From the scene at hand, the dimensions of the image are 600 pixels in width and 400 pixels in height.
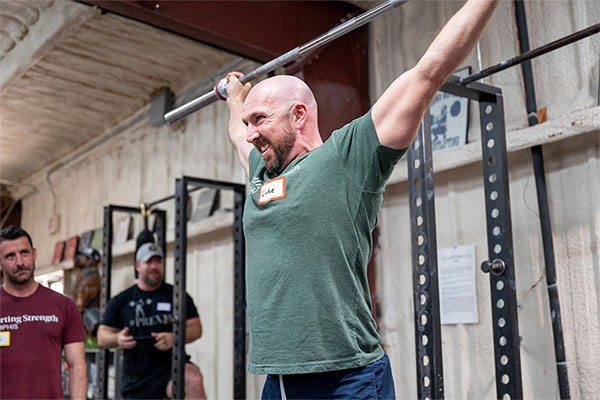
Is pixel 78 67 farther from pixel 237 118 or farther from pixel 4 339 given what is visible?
pixel 237 118

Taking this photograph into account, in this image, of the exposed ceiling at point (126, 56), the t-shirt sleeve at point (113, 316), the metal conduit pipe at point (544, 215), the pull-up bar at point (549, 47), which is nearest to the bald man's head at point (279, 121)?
the pull-up bar at point (549, 47)

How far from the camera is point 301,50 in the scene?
1854mm

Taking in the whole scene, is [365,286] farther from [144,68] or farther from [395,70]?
[144,68]

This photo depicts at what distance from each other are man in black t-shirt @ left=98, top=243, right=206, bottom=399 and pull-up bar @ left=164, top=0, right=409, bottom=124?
5.87ft

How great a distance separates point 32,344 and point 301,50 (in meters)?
1.70

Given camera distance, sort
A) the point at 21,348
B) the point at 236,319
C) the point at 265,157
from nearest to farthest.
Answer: the point at 265,157 < the point at 21,348 < the point at 236,319

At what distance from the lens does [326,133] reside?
3.30 meters

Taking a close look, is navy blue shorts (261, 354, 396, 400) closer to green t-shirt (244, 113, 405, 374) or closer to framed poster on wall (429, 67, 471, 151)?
green t-shirt (244, 113, 405, 374)

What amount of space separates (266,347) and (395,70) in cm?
216

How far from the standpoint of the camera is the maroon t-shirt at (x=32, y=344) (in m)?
2.70

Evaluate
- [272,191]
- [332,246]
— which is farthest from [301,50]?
[332,246]

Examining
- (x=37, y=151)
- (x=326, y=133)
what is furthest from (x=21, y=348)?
(x=37, y=151)

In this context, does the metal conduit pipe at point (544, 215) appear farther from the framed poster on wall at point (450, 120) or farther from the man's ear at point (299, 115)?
the man's ear at point (299, 115)

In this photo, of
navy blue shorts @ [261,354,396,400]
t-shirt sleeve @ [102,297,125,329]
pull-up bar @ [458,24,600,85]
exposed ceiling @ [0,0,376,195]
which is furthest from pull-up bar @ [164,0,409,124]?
t-shirt sleeve @ [102,297,125,329]
